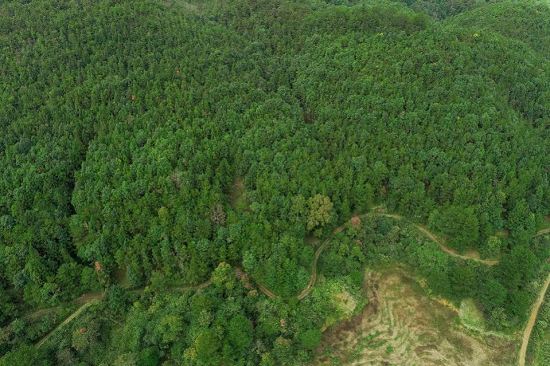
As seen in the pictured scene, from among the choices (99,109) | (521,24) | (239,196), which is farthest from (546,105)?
(99,109)

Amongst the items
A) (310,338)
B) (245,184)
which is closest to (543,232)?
(310,338)

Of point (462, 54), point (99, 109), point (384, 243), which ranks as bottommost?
point (384, 243)

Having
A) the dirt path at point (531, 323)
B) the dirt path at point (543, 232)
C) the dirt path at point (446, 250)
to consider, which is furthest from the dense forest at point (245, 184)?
the dirt path at point (543, 232)

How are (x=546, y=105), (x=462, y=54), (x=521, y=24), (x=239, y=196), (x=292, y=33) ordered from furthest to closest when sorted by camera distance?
(x=521, y=24), (x=292, y=33), (x=462, y=54), (x=546, y=105), (x=239, y=196)

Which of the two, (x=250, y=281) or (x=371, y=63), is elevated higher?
(x=371, y=63)

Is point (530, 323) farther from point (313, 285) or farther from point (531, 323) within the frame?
point (313, 285)

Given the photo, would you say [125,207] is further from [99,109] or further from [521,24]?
[521,24]

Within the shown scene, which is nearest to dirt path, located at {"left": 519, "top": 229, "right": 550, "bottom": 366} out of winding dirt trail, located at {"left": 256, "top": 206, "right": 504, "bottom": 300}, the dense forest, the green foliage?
the dense forest

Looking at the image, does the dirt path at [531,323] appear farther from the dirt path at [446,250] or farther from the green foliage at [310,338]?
the green foliage at [310,338]

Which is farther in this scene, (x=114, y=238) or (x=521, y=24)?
(x=521, y=24)
